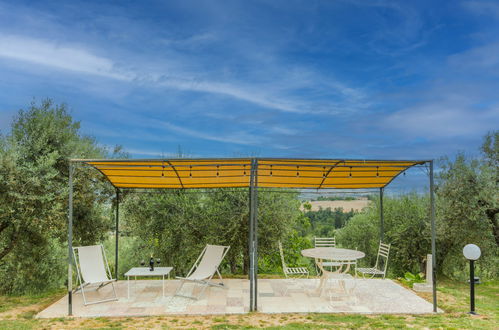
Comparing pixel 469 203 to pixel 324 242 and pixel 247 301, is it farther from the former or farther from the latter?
pixel 247 301

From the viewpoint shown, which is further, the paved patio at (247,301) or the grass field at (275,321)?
the paved patio at (247,301)

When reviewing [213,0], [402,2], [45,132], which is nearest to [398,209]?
[402,2]

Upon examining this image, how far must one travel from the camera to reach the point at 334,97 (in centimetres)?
1208

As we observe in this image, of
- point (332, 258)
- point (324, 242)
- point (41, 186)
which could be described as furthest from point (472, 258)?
point (41, 186)

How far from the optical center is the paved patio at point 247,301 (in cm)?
551

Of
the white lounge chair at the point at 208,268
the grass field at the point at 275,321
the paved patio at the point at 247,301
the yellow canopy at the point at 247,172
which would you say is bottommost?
the paved patio at the point at 247,301

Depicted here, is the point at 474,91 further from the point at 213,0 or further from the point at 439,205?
the point at 213,0

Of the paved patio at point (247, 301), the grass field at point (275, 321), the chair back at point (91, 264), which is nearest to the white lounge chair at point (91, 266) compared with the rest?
the chair back at point (91, 264)

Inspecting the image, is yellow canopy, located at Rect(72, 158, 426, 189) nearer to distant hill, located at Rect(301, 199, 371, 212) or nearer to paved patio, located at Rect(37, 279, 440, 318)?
paved patio, located at Rect(37, 279, 440, 318)

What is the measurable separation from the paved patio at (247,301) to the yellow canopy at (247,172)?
2.08 metres

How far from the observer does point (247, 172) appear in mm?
6516

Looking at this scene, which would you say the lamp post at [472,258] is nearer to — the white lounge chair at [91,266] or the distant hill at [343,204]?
→ the white lounge chair at [91,266]

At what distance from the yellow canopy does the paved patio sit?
2084 mm

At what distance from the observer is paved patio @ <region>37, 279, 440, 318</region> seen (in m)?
5.51
